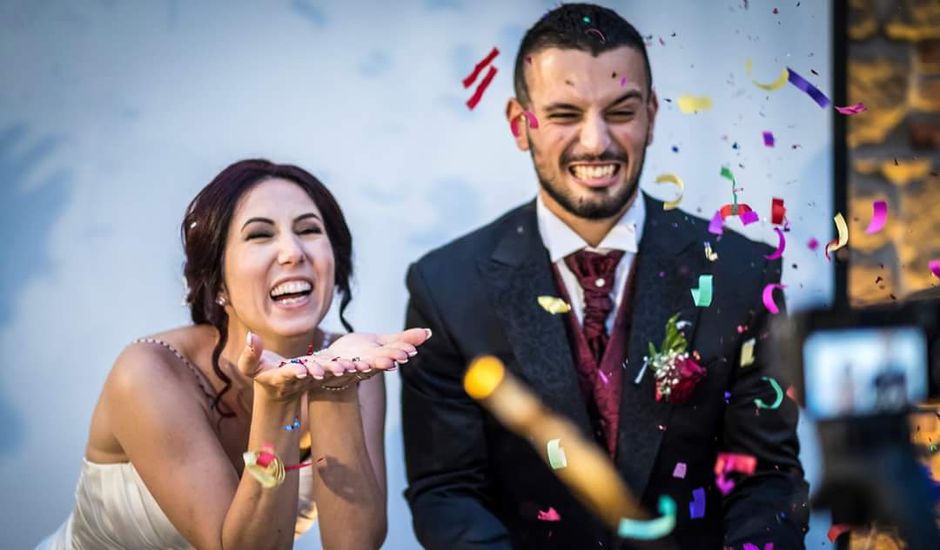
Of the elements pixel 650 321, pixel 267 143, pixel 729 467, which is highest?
pixel 267 143

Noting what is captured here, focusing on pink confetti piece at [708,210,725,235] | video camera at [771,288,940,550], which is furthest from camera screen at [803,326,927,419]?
pink confetti piece at [708,210,725,235]

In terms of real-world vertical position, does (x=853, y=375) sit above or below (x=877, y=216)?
below

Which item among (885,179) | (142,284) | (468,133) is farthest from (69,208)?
(885,179)

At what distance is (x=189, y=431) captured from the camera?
7.86 feet

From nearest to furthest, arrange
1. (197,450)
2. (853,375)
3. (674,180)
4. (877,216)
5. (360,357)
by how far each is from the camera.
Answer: (853,375) < (360,357) < (197,450) < (674,180) < (877,216)

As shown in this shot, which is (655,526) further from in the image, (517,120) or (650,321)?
(517,120)

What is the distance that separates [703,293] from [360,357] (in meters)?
0.91

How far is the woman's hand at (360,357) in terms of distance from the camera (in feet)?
7.23

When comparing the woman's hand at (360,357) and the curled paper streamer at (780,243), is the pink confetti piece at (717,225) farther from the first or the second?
the woman's hand at (360,357)

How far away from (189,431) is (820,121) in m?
1.75

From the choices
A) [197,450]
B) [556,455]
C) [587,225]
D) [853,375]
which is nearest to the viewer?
[853,375]

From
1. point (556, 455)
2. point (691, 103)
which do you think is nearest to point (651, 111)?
point (691, 103)

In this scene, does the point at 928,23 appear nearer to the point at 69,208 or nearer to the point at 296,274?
the point at 296,274

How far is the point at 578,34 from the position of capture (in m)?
2.65
